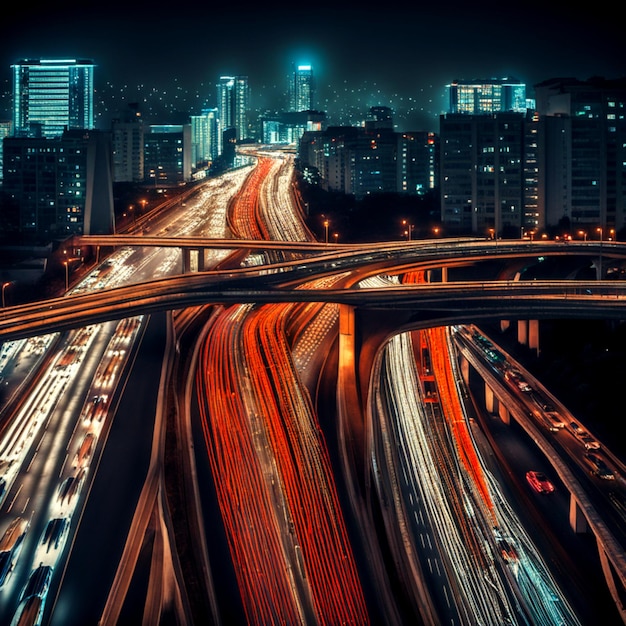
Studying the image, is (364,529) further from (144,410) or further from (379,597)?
(144,410)

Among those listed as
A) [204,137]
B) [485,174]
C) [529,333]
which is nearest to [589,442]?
[529,333]

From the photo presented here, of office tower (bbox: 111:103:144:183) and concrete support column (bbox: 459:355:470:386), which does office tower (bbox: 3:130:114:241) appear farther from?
office tower (bbox: 111:103:144:183)

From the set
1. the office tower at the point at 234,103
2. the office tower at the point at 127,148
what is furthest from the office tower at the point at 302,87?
the office tower at the point at 127,148

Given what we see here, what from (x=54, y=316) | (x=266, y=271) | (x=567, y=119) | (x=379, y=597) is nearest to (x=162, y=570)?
(x=379, y=597)

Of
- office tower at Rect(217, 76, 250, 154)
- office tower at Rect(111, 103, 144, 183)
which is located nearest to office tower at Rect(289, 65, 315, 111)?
office tower at Rect(217, 76, 250, 154)

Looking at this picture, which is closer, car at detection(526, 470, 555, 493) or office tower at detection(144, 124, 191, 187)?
car at detection(526, 470, 555, 493)

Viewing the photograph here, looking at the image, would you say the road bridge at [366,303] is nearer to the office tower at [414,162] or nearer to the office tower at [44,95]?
the office tower at [414,162]
